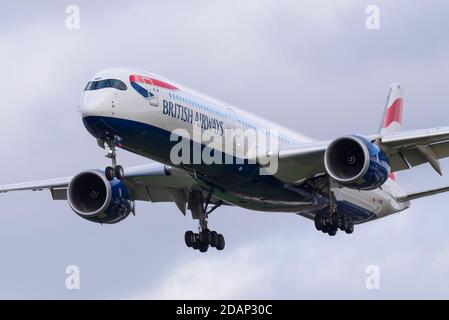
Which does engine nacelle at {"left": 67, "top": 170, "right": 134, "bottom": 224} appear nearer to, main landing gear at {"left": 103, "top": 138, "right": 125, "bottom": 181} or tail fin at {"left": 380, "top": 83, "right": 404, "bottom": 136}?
main landing gear at {"left": 103, "top": 138, "right": 125, "bottom": 181}

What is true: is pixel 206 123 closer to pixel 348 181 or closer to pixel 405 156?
pixel 348 181

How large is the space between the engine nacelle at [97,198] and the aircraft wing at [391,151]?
7.09 m

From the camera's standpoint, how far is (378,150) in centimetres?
4278

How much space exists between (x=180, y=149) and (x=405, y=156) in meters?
10.4

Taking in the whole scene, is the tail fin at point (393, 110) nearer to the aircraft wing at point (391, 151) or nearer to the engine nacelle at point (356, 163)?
the aircraft wing at point (391, 151)

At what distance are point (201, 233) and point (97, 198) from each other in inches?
177

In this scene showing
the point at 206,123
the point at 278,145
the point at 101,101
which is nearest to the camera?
the point at 101,101

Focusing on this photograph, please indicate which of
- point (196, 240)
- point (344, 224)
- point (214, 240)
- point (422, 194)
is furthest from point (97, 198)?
point (422, 194)

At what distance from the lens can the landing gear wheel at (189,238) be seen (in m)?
48.0

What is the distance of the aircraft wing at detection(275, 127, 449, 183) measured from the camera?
141 ft

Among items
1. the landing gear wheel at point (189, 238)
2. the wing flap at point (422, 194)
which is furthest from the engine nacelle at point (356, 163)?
the landing gear wheel at point (189, 238)

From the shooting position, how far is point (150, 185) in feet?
157
